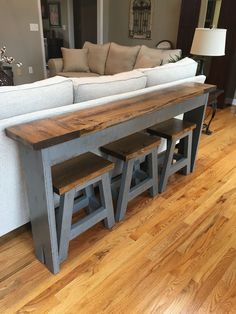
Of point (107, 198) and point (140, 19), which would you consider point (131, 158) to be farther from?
point (140, 19)

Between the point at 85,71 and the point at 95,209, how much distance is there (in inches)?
131

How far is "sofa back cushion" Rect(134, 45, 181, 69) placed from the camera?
3.71m

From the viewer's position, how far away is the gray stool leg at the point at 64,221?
137cm

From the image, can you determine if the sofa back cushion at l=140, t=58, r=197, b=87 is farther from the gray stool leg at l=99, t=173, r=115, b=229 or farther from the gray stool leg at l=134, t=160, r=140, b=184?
the gray stool leg at l=99, t=173, r=115, b=229

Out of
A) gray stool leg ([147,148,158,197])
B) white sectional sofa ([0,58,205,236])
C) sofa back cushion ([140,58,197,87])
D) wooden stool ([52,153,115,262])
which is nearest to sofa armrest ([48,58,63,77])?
sofa back cushion ([140,58,197,87])

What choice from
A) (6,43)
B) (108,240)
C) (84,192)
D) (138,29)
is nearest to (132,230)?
(108,240)

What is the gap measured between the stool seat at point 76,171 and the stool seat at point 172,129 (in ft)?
2.25

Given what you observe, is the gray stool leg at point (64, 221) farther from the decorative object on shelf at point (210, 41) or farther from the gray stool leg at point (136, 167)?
the decorative object on shelf at point (210, 41)

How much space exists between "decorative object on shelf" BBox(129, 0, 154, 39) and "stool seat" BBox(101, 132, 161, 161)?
4.01 metres

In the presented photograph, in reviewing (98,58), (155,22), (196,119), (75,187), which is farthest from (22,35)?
(75,187)

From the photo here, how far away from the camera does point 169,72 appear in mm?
2145

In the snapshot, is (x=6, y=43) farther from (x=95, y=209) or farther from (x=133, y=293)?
(x=133, y=293)

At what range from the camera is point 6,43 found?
4.59 meters

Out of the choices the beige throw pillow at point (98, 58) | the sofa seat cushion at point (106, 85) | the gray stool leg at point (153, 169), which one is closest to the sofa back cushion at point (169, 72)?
the sofa seat cushion at point (106, 85)
